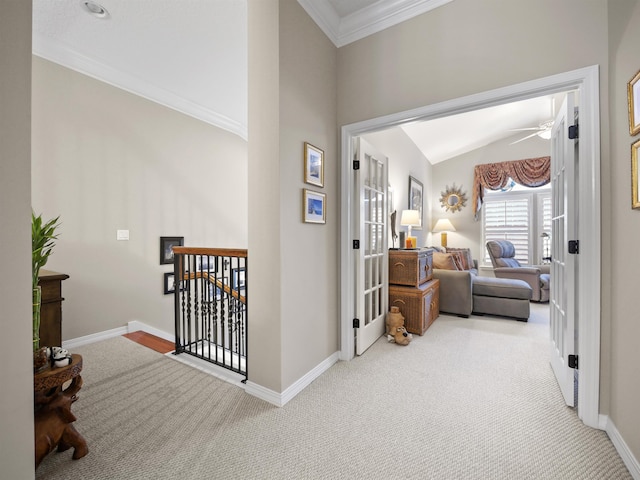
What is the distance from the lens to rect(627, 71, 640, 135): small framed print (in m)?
1.23

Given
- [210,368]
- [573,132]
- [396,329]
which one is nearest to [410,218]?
[396,329]

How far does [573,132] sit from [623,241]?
0.72 metres

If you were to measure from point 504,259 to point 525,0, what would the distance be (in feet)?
14.2

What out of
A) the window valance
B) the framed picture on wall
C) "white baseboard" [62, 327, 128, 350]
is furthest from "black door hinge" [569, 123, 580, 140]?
the window valance

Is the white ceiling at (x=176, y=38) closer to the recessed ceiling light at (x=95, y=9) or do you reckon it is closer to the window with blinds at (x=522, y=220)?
the recessed ceiling light at (x=95, y=9)

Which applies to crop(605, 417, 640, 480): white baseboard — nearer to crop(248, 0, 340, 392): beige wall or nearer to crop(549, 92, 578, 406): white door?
crop(549, 92, 578, 406): white door

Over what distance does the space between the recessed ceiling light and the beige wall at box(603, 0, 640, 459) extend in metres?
3.43

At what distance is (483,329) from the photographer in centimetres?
326

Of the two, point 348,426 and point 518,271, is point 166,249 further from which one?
point 518,271

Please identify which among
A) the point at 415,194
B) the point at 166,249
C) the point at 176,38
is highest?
the point at 176,38

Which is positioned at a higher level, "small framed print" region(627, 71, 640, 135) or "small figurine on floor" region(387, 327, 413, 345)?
"small framed print" region(627, 71, 640, 135)

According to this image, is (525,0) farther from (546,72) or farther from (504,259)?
(504,259)

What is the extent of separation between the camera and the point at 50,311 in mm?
2062

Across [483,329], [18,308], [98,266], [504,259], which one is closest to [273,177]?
[18,308]
